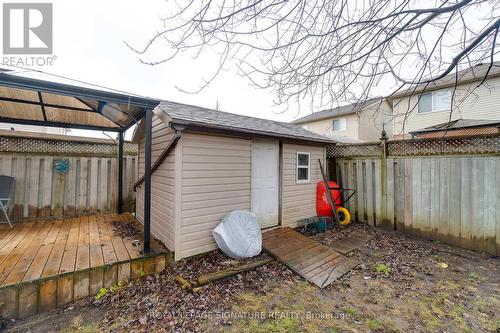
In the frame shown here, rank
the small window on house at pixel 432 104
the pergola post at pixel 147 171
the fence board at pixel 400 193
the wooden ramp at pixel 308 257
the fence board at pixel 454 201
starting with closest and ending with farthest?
the pergola post at pixel 147 171 < the wooden ramp at pixel 308 257 < the fence board at pixel 454 201 < the fence board at pixel 400 193 < the small window on house at pixel 432 104

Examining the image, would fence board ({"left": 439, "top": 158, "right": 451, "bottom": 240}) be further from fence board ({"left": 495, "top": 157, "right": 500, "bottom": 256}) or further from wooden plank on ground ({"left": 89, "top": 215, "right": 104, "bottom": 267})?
wooden plank on ground ({"left": 89, "top": 215, "right": 104, "bottom": 267})

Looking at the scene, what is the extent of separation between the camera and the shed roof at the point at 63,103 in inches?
98.5

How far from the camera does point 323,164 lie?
6.57 meters

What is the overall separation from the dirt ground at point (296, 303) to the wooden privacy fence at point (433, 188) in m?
0.84

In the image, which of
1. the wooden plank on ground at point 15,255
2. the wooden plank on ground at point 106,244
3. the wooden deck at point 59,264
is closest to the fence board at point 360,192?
the wooden deck at point 59,264

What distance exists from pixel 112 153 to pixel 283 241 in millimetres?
5151

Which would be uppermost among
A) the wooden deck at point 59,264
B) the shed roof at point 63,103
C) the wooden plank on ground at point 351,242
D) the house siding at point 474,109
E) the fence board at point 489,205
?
the house siding at point 474,109

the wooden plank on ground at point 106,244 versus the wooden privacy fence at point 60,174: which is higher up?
the wooden privacy fence at point 60,174

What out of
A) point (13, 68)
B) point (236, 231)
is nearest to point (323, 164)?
point (236, 231)

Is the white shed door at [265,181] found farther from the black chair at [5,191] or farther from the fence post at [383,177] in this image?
the black chair at [5,191]

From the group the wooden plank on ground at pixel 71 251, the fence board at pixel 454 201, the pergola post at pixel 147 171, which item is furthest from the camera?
the fence board at pixel 454 201

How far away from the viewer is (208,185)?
159 inches

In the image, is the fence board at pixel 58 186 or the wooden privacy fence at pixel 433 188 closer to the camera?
the wooden privacy fence at pixel 433 188

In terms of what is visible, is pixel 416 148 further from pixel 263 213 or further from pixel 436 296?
pixel 263 213
